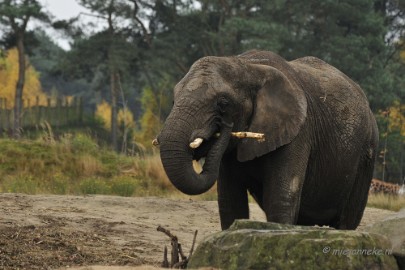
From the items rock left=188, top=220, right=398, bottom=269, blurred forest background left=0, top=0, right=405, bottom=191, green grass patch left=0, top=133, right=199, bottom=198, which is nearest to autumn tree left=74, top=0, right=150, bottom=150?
blurred forest background left=0, top=0, right=405, bottom=191

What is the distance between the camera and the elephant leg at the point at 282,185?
26.1ft

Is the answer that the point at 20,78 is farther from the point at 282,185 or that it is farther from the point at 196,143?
the point at 196,143

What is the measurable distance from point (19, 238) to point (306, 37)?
33022 mm

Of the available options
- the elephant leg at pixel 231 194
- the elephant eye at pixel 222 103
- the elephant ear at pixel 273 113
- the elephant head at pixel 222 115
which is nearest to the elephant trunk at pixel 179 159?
the elephant head at pixel 222 115

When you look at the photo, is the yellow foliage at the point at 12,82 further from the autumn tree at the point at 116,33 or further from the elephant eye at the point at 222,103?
the elephant eye at the point at 222,103

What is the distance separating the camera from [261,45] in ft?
120

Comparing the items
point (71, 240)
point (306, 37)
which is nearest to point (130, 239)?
point (71, 240)

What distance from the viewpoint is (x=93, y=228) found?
10641 mm

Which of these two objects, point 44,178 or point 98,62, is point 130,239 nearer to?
point 44,178

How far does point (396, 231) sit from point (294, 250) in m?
1.61

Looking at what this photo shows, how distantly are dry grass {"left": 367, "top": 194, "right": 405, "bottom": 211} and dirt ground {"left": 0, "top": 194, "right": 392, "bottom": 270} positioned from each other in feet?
5.11

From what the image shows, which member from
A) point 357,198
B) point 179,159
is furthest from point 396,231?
point 357,198

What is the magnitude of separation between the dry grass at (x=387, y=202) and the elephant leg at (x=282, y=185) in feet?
32.6

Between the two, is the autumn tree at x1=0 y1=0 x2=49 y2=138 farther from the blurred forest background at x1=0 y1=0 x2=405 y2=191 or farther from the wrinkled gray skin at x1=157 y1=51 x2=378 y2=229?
the wrinkled gray skin at x1=157 y1=51 x2=378 y2=229
